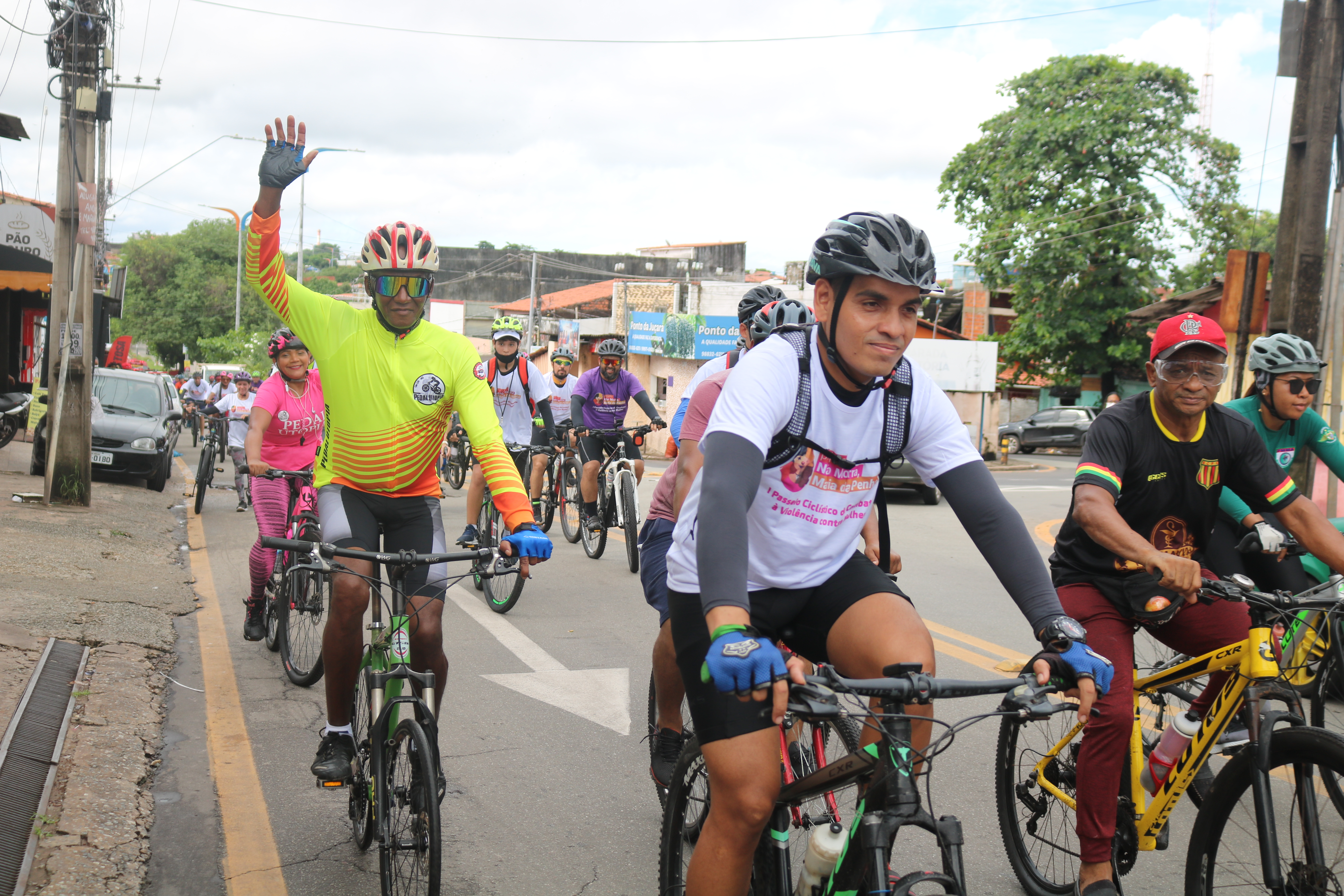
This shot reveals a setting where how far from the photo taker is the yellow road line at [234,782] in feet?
12.8

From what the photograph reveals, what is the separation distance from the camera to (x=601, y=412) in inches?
445

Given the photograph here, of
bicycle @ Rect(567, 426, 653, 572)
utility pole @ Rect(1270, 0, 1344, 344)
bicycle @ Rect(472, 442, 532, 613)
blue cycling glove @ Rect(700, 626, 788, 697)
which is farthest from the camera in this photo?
bicycle @ Rect(567, 426, 653, 572)

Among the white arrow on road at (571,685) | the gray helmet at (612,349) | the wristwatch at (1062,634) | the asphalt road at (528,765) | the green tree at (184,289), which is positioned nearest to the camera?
the wristwatch at (1062,634)

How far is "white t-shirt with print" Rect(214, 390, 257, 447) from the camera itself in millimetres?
13352

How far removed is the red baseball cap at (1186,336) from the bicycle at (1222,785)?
0.77 meters

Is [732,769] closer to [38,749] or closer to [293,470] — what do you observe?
[38,749]

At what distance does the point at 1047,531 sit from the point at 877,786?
46.1 feet

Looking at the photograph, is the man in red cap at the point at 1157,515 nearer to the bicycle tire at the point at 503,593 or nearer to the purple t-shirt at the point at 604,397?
the bicycle tire at the point at 503,593

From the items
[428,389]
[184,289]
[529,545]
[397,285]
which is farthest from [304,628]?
[184,289]

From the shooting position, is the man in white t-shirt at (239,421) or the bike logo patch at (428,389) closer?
the bike logo patch at (428,389)

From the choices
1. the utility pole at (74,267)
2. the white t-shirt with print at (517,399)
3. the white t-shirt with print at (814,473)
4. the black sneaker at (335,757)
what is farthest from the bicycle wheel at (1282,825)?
the utility pole at (74,267)

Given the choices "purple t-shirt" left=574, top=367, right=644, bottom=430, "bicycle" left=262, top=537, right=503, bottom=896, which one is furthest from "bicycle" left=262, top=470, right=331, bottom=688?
"purple t-shirt" left=574, top=367, right=644, bottom=430

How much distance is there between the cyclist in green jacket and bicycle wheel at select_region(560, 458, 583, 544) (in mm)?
7076

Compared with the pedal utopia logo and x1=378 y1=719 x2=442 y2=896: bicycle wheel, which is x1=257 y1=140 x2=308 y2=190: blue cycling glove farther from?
x1=378 y1=719 x2=442 y2=896: bicycle wheel
